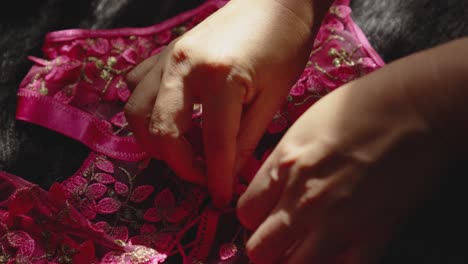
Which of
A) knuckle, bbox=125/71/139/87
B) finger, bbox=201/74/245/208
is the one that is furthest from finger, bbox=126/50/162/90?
finger, bbox=201/74/245/208

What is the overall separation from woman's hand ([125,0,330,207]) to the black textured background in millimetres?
206

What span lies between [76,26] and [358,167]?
0.61 metres

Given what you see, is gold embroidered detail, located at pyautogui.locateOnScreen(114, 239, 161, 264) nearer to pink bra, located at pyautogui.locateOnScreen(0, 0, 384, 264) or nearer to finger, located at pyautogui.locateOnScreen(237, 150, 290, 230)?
pink bra, located at pyautogui.locateOnScreen(0, 0, 384, 264)

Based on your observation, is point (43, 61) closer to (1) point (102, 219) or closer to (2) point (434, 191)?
(1) point (102, 219)

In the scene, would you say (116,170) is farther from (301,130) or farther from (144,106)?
(301,130)

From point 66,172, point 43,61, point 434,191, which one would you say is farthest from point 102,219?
point 434,191

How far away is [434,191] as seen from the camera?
470 mm

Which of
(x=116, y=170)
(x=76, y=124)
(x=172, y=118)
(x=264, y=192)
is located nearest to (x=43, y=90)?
(x=76, y=124)

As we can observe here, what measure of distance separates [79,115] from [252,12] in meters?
0.31

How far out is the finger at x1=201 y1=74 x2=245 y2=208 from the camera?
59cm

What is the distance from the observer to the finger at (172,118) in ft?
2.01

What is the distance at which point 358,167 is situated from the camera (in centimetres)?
47

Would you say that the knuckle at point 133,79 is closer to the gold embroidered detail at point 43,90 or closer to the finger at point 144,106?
the finger at point 144,106

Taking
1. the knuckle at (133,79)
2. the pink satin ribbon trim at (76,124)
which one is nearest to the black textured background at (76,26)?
the pink satin ribbon trim at (76,124)
